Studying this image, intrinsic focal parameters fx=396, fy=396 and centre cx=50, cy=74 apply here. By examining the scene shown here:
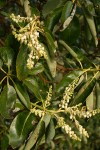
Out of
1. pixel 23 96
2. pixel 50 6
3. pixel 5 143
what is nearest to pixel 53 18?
pixel 50 6

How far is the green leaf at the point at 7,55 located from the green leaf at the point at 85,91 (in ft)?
0.80

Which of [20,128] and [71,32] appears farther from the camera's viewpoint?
[71,32]

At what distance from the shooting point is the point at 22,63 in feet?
3.61

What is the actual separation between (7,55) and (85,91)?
274 millimetres

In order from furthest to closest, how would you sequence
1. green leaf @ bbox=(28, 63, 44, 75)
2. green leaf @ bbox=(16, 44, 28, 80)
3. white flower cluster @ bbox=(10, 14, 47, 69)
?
green leaf @ bbox=(28, 63, 44, 75) → green leaf @ bbox=(16, 44, 28, 80) → white flower cluster @ bbox=(10, 14, 47, 69)

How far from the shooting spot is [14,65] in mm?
1203

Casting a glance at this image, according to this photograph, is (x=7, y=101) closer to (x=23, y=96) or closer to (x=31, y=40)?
(x=23, y=96)

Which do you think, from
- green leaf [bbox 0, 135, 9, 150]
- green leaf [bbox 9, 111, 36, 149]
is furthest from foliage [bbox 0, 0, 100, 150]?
green leaf [bbox 0, 135, 9, 150]

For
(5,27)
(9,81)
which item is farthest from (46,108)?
(5,27)

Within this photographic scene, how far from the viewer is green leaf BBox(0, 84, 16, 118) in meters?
1.15

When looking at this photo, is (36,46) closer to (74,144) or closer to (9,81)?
(9,81)

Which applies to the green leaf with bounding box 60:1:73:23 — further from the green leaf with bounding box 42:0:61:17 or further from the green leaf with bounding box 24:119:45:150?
the green leaf with bounding box 24:119:45:150

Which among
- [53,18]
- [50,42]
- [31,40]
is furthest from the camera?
[53,18]

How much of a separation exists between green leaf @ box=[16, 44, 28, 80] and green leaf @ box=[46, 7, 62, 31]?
0.23m
